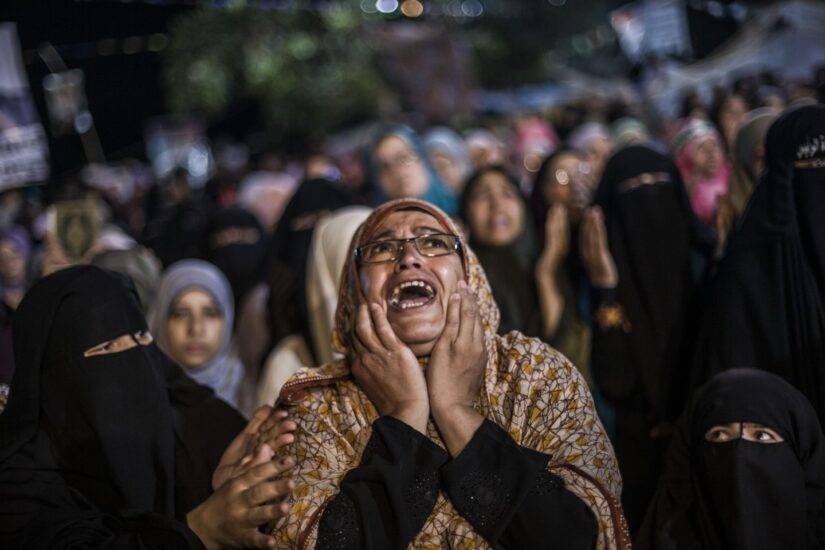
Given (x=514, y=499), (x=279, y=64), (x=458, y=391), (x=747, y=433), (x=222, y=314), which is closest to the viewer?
(x=514, y=499)

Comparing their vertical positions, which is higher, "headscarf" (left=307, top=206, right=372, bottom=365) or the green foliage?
the green foliage

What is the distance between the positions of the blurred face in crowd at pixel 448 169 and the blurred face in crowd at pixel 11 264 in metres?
2.69

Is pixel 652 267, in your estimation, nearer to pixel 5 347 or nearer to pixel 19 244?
pixel 5 347

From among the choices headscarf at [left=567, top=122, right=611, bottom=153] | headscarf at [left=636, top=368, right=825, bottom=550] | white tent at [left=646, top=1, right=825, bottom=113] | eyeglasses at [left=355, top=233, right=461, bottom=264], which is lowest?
headscarf at [left=636, top=368, right=825, bottom=550]

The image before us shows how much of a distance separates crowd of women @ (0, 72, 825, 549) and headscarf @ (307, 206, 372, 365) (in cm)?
2

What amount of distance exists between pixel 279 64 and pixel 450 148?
13.4 feet

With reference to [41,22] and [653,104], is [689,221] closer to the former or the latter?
[653,104]

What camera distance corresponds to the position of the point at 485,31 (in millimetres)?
14625

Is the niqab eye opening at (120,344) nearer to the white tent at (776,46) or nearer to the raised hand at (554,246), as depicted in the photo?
the raised hand at (554,246)

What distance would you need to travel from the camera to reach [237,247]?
545 cm

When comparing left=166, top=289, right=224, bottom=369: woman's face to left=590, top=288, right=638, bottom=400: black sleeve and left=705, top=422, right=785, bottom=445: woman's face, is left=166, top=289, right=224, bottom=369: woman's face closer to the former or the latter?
left=590, top=288, right=638, bottom=400: black sleeve

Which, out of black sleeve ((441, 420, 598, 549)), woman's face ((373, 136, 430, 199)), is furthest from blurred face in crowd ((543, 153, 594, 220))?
black sleeve ((441, 420, 598, 549))

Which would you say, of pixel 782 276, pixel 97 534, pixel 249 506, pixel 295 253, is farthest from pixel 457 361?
pixel 295 253

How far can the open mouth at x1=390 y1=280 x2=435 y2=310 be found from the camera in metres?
2.26
